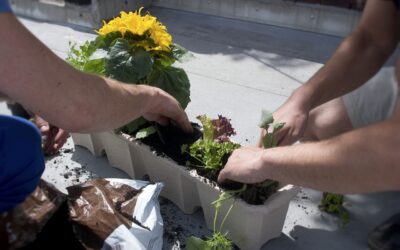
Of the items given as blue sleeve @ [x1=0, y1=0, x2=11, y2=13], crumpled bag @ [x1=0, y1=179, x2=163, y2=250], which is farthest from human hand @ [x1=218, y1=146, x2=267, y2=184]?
blue sleeve @ [x1=0, y1=0, x2=11, y2=13]

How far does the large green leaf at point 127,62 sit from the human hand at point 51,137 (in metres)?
0.69

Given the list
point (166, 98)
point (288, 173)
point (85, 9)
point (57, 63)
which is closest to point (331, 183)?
point (288, 173)

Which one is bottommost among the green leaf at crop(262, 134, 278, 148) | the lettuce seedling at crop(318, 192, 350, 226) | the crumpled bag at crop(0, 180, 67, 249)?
the lettuce seedling at crop(318, 192, 350, 226)

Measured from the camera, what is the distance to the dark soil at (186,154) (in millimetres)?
1757

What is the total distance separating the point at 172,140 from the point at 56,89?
86 centimetres

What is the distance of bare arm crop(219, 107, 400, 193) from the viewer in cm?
122

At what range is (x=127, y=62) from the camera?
2004mm

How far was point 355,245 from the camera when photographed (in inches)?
79.3

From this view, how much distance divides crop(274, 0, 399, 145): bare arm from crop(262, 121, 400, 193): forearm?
1.22 ft

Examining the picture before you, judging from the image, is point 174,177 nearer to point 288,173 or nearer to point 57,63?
point 288,173

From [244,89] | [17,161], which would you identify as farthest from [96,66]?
[244,89]

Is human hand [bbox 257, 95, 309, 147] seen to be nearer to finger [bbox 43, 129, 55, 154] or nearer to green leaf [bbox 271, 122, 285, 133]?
green leaf [bbox 271, 122, 285, 133]

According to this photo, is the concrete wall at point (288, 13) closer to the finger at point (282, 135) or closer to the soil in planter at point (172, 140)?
the soil in planter at point (172, 140)

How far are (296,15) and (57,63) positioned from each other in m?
3.60
